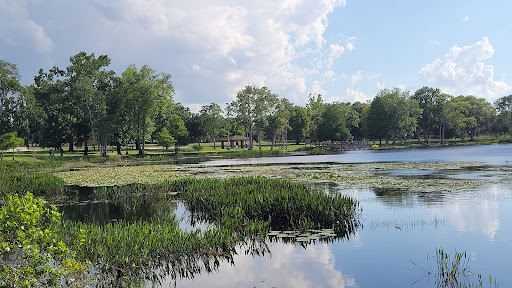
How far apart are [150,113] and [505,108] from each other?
12315 centimetres

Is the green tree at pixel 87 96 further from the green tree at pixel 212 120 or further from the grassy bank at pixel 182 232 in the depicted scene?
the grassy bank at pixel 182 232

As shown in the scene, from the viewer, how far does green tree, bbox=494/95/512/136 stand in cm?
12584

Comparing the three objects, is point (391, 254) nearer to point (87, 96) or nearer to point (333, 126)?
point (87, 96)

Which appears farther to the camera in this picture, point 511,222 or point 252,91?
point 252,91

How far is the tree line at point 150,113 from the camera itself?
7006 cm

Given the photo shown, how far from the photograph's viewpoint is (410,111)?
106m

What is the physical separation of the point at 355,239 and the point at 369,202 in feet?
22.4

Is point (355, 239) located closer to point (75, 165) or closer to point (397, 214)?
point (397, 214)

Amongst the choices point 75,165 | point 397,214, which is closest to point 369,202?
point 397,214

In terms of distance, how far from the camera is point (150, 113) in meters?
75.5

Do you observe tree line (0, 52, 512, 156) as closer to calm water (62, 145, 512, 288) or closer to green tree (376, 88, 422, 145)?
green tree (376, 88, 422, 145)

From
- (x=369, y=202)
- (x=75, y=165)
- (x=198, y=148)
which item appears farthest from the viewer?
(x=198, y=148)

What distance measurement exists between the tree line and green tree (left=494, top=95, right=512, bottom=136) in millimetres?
442

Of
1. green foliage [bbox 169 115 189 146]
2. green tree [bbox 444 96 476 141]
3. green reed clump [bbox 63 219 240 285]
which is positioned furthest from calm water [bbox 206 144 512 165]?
green tree [bbox 444 96 476 141]
